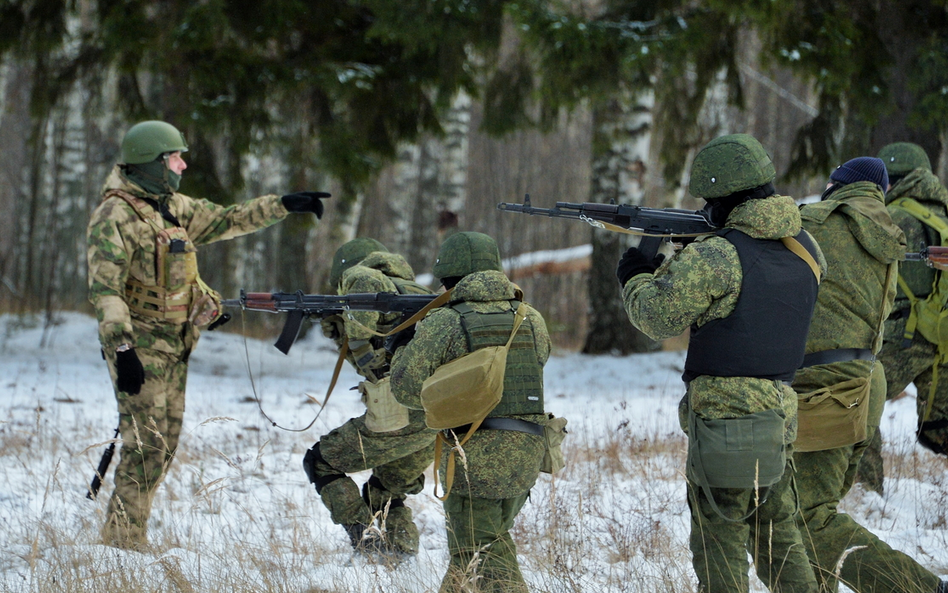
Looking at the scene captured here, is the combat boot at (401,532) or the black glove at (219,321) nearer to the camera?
the combat boot at (401,532)

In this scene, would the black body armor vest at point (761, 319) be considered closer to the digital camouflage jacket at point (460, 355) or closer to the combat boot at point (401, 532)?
the digital camouflage jacket at point (460, 355)

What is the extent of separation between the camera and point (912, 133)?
7.08 m

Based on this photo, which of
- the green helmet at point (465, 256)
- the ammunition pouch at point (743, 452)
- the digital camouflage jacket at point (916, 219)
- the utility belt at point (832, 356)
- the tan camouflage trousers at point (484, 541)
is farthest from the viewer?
the digital camouflage jacket at point (916, 219)

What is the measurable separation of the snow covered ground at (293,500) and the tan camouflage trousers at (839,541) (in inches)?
20.2

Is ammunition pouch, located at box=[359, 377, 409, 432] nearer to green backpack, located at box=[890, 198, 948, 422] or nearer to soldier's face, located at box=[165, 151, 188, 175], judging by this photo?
soldier's face, located at box=[165, 151, 188, 175]

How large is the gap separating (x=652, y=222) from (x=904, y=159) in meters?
2.31

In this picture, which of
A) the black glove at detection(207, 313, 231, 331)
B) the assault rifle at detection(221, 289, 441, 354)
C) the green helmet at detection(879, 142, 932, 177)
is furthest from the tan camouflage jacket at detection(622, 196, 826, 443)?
the black glove at detection(207, 313, 231, 331)

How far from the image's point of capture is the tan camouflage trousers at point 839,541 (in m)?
3.10

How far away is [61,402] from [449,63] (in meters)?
4.85

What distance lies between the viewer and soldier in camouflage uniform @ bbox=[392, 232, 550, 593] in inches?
122

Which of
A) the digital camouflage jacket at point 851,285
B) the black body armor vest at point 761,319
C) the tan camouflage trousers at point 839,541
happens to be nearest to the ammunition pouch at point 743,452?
the black body armor vest at point 761,319

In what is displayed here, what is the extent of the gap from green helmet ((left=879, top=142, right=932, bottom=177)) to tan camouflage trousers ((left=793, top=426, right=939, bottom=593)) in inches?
75.0

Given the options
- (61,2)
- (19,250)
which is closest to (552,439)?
(61,2)

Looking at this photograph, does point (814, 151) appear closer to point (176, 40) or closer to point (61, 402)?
point (176, 40)
